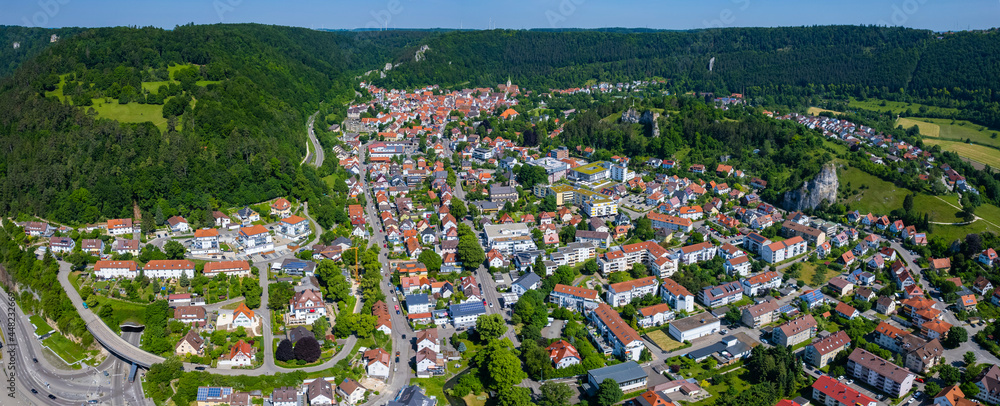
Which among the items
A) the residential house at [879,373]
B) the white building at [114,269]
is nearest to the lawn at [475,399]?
the residential house at [879,373]

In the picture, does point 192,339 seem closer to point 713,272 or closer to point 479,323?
point 479,323

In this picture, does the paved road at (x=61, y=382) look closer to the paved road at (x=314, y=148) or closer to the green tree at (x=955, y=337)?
the paved road at (x=314, y=148)

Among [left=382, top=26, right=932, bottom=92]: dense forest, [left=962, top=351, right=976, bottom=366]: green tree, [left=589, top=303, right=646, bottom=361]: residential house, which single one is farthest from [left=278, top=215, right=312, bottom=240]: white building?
[left=382, top=26, right=932, bottom=92]: dense forest

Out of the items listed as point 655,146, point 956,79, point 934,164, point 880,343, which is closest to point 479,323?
point 880,343

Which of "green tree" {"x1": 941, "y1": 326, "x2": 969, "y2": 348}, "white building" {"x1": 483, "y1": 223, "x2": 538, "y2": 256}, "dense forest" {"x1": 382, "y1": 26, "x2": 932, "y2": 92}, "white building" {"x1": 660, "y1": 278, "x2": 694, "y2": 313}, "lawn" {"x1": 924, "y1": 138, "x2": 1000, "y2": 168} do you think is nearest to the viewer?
"green tree" {"x1": 941, "y1": 326, "x2": 969, "y2": 348}

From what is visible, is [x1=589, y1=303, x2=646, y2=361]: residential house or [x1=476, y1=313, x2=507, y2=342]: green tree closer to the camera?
[x1=589, y1=303, x2=646, y2=361]: residential house

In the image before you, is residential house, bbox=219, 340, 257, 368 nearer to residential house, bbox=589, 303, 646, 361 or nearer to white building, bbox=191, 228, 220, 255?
white building, bbox=191, 228, 220, 255

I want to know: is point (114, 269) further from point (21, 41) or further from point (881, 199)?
point (21, 41)
